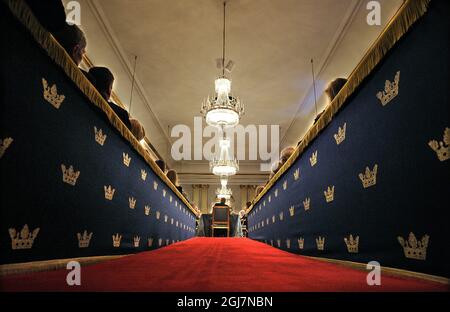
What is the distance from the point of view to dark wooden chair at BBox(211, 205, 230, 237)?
10016 millimetres

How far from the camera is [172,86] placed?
285 inches

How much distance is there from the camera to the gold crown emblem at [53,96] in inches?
47.4

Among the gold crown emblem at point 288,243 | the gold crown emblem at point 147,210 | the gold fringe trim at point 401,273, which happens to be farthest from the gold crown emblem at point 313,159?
the gold crown emblem at point 147,210

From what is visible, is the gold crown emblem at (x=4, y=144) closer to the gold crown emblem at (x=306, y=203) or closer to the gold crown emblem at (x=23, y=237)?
the gold crown emblem at (x=23, y=237)

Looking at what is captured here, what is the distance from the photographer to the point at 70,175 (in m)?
1.41

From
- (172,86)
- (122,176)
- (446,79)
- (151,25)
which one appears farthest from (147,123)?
(446,79)

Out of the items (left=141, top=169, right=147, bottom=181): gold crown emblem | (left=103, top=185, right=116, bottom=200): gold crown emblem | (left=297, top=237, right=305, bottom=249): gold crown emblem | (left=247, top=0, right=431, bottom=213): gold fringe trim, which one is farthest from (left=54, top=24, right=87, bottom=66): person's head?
(left=297, top=237, right=305, bottom=249): gold crown emblem

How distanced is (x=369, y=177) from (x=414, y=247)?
41 cm

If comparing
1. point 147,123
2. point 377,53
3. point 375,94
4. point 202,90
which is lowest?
point 375,94

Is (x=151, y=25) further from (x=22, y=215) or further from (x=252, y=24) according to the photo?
(x=22, y=215)

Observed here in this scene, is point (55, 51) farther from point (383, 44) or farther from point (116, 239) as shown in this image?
point (383, 44)

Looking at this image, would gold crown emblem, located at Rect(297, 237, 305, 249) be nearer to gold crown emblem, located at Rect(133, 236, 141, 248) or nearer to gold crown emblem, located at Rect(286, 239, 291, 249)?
gold crown emblem, located at Rect(286, 239, 291, 249)
